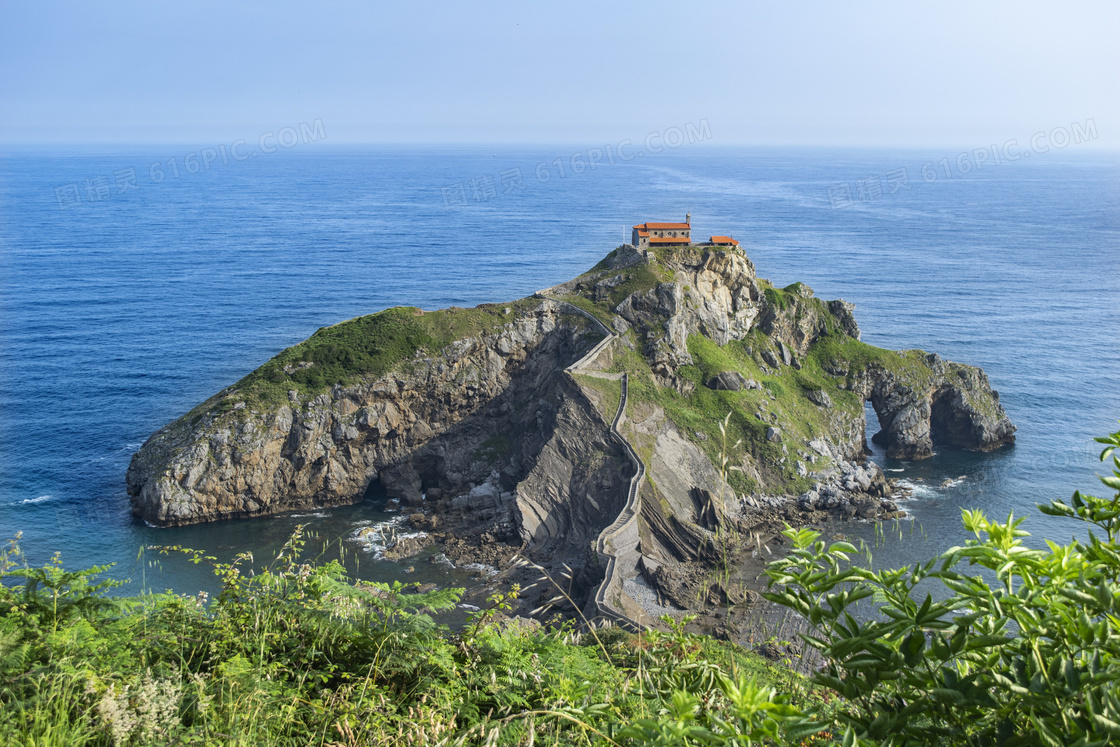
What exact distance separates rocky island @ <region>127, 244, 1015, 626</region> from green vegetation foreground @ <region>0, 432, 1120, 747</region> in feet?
122

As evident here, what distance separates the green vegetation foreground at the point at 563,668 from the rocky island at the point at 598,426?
3714 centimetres

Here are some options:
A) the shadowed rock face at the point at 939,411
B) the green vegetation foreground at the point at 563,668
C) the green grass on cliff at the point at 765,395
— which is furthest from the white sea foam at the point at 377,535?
the shadowed rock face at the point at 939,411

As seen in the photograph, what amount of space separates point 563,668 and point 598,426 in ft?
166

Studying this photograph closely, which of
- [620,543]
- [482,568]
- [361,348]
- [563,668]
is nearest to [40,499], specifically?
[361,348]

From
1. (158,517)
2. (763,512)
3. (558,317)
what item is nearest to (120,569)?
(158,517)

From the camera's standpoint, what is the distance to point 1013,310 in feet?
377

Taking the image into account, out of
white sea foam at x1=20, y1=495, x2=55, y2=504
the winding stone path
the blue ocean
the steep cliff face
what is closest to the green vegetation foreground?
the blue ocean

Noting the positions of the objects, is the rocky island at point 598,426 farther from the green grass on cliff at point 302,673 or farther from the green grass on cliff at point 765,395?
the green grass on cliff at point 302,673

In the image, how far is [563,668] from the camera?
871cm

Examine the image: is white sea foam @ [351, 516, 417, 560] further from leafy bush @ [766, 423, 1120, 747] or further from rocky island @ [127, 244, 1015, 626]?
leafy bush @ [766, 423, 1120, 747]

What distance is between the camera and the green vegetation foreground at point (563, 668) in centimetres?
438

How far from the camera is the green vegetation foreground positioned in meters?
4.38

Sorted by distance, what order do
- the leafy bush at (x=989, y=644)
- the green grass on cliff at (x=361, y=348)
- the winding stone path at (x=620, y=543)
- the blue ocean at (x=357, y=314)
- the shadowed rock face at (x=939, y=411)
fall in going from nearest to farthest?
the leafy bush at (x=989, y=644), the winding stone path at (x=620, y=543), the blue ocean at (x=357, y=314), the green grass on cliff at (x=361, y=348), the shadowed rock face at (x=939, y=411)

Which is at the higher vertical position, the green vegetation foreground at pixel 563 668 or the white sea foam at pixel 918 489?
the green vegetation foreground at pixel 563 668
